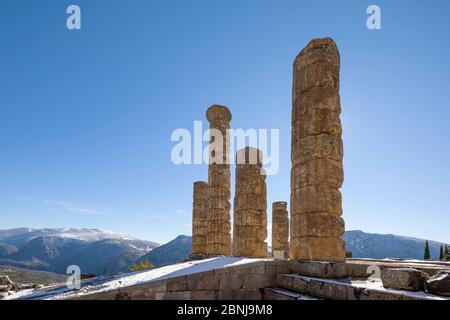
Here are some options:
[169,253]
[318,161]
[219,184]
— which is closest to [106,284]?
[318,161]

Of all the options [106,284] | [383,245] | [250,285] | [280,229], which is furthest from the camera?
[383,245]

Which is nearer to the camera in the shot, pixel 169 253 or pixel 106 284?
pixel 106 284

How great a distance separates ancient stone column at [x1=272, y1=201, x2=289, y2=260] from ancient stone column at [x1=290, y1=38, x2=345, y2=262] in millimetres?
12488

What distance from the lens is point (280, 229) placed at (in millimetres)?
20984

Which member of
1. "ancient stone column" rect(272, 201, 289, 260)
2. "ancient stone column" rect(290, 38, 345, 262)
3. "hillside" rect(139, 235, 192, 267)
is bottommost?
"hillside" rect(139, 235, 192, 267)

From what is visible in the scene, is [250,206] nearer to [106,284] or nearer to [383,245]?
[106,284]

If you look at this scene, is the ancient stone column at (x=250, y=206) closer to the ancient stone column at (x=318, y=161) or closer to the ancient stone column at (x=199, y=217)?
the ancient stone column at (x=318, y=161)

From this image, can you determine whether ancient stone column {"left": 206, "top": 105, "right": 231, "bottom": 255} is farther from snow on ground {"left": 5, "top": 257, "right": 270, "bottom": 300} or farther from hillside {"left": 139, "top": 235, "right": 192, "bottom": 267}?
hillside {"left": 139, "top": 235, "right": 192, "bottom": 267}

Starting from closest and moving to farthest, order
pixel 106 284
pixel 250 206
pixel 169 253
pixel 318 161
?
pixel 106 284
pixel 318 161
pixel 250 206
pixel 169 253

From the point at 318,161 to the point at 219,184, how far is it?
9.25m

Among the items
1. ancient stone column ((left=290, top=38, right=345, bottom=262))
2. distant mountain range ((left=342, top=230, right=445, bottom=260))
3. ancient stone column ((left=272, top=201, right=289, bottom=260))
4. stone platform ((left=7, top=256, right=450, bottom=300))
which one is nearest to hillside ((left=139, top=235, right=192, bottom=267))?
distant mountain range ((left=342, top=230, right=445, bottom=260))

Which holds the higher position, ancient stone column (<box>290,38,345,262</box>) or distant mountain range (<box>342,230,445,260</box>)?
ancient stone column (<box>290,38,345,262</box>)

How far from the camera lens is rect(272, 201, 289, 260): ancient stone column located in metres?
20.8
